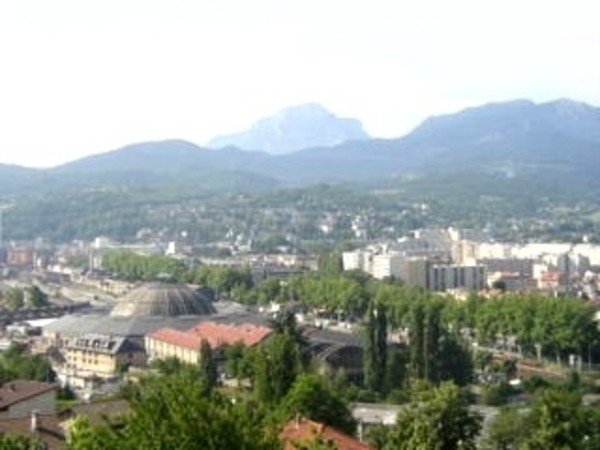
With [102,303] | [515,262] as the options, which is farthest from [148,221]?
[102,303]

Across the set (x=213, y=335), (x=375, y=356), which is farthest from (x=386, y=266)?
(x=375, y=356)

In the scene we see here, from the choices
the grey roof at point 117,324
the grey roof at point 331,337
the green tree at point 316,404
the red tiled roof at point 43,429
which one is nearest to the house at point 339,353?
the grey roof at point 331,337

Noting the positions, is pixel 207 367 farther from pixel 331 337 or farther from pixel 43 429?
pixel 331 337

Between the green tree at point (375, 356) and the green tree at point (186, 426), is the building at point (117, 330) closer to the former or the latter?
the green tree at point (375, 356)

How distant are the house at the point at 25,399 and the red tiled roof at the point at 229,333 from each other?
13777 millimetres

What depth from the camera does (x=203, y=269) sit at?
83.4 meters

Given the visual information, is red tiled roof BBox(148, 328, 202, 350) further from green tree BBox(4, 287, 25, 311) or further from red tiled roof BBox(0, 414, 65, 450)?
green tree BBox(4, 287, 25, 311)

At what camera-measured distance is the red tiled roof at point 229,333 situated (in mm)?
46000

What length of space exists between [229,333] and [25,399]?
19.9 meters

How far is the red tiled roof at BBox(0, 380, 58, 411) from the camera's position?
94.7 feet

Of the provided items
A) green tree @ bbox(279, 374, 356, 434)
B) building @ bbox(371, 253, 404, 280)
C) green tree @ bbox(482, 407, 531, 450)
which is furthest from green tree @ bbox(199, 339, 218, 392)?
building @ bbox(371, 253, 404, 280)

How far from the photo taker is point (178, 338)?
49.7 metres

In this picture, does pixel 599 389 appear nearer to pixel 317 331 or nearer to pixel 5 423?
pixel 317 331

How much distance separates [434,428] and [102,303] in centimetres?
5991
